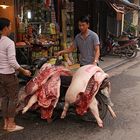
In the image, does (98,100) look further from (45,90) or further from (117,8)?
(117,8)

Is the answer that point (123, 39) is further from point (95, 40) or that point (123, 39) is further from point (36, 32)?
point (95, 40)

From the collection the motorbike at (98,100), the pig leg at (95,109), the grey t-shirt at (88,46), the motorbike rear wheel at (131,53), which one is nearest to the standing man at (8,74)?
the motorbike at (98,100)

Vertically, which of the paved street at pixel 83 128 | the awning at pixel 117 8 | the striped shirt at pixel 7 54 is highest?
the awning at pixel 117 8

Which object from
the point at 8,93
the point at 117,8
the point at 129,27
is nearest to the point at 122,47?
the point at 117,8

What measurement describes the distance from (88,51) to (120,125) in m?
1.54

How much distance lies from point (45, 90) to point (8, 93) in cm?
63

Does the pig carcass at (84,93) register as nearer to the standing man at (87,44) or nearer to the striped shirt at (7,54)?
the standing man at (87,44)

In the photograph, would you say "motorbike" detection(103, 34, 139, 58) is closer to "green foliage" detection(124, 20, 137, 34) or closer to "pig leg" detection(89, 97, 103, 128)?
"green foliage" detection(124, 20, 137, 34)

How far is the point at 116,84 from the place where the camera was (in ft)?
32.3

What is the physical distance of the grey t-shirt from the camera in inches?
254

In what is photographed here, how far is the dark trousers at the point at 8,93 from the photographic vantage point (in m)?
5.55

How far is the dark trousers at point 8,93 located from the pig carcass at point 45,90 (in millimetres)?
277

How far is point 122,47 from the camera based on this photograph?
657 inches

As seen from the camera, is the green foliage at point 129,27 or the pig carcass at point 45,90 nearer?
the pig carcass at point 45,90
